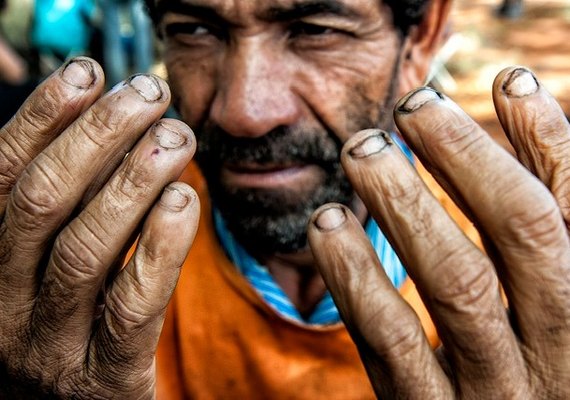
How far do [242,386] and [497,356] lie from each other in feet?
3.70

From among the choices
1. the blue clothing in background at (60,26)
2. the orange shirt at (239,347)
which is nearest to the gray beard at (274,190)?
the orange shirt at (239,347)

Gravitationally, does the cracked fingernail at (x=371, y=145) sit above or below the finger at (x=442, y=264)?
above

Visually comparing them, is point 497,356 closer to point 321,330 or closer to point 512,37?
point 321,330

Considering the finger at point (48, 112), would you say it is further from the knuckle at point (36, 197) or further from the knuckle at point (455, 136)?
the knuckle at point (455, 136)

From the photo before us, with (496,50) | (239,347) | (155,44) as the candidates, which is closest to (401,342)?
(239,347)

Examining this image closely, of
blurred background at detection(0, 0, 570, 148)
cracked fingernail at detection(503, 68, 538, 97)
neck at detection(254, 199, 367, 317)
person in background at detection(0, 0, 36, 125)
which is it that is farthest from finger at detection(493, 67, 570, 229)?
person in background at detection(0, 0, 36, 125)

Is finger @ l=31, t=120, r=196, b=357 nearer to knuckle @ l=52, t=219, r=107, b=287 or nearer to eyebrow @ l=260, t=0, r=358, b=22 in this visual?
knuckle @ l=52, t=219, r=107, b=287

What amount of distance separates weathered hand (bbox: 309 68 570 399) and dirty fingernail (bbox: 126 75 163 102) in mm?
331

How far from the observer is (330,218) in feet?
3.44

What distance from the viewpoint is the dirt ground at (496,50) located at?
6207 millimetres

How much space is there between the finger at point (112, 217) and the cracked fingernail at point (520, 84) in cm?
51

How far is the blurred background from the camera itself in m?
4.56

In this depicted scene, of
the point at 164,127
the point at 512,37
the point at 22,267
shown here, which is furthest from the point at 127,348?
the point at 512,37

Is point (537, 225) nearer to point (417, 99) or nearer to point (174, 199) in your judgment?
point (417, 99)
